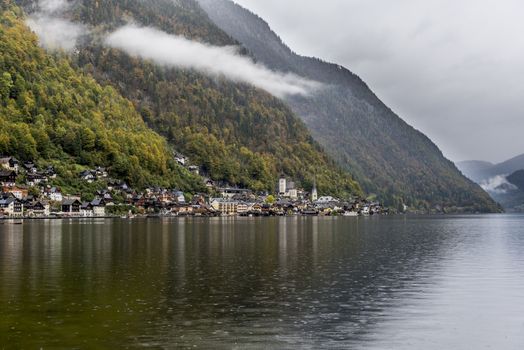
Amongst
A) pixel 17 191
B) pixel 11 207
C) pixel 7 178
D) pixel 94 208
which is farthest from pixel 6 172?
pixel 94 208

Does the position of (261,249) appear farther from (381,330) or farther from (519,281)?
(381,330)

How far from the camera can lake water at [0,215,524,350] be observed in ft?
84.1

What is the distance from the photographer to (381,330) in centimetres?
2736

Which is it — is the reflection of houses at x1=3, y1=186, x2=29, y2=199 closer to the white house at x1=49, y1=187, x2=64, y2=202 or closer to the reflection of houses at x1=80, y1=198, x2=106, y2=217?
the white house at x1=49, y1=187, x2=64, y2=202

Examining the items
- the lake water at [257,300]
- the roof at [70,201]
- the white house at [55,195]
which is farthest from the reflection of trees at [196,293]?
the roof at [70,201]

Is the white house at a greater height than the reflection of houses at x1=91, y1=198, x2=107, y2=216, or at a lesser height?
greater

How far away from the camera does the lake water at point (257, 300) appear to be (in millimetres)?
25641

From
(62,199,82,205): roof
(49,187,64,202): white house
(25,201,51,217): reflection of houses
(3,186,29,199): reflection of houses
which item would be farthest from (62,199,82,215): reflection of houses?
(3,186,29,199): reflection of houses

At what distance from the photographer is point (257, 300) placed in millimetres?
34125

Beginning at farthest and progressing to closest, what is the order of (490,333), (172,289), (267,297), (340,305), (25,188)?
(25,188)
(172,289)
(267,297)
(340,305)
(490,333)

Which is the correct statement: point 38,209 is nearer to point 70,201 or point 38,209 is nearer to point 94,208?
point 70,201

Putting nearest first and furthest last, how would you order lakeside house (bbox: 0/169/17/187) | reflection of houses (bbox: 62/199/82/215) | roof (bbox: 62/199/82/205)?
lakeside house (bbox: 0/169/17/187) < reflection of houses (bbox: 62/199/82/215) < roof (bbox: 62/199/82/205)

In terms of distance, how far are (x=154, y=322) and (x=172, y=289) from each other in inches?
371

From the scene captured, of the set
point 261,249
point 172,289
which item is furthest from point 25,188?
point 172,289
